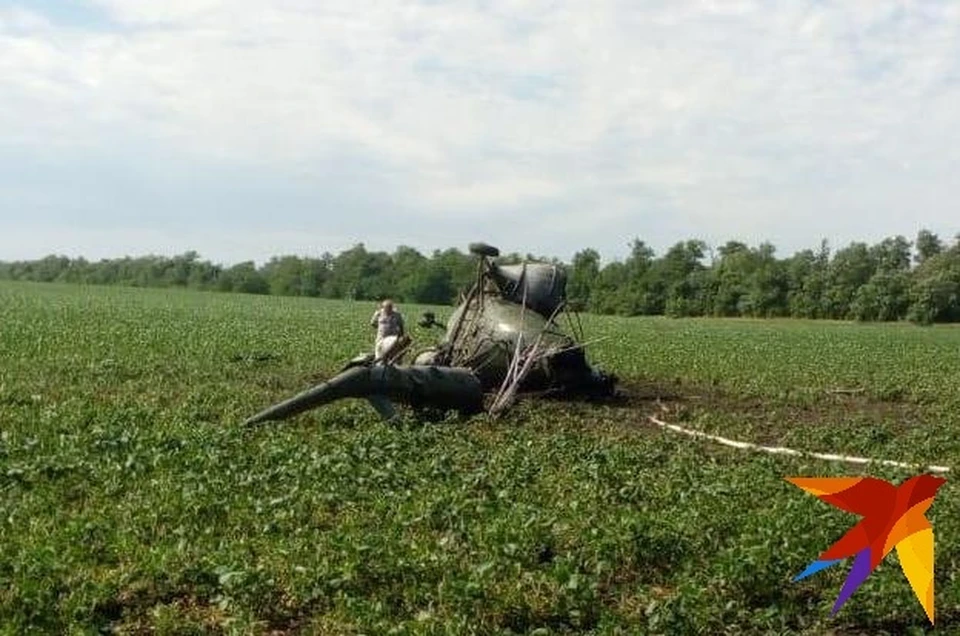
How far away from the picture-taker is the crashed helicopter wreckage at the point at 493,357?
45.3 ft

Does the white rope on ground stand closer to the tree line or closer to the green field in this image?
the green field

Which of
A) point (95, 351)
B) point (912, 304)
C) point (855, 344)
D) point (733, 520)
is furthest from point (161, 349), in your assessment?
point (912, 304)

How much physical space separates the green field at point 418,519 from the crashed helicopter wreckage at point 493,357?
0.46 meters

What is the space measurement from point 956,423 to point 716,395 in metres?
4.05

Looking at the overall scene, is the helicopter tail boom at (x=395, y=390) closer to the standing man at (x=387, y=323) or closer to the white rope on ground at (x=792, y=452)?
the standing man at (x=387, y=323)

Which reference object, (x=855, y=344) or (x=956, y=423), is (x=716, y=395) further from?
(x=855, y=344)

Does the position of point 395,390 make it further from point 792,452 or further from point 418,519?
point 418,519

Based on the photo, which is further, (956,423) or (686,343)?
(686,343)

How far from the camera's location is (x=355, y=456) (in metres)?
10.6

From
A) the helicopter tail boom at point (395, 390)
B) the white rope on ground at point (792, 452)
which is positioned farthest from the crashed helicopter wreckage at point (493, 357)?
the white rope on ground at point (792, 452)

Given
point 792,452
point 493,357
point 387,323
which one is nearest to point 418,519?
point 792,452

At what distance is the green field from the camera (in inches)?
248

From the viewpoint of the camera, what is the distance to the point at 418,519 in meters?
8.06

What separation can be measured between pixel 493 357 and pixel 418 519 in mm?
8696
